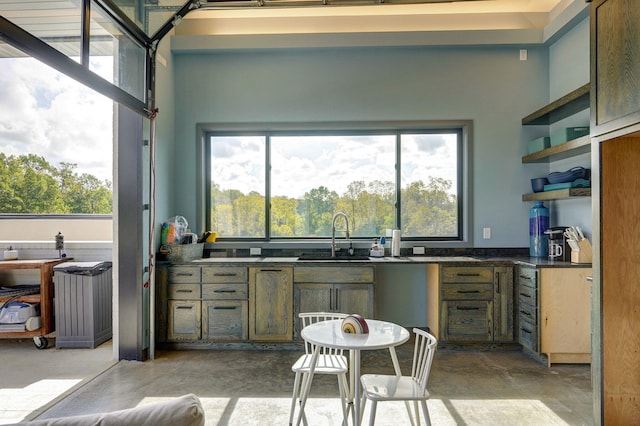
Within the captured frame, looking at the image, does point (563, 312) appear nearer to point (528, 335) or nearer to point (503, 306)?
point (528, 335)

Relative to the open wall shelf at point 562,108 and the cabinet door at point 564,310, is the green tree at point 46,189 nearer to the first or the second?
the cabinet door at point 564,310

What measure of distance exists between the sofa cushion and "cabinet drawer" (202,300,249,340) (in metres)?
2.82

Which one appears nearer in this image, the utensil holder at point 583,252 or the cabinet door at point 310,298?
the utensil holder at point 583,252

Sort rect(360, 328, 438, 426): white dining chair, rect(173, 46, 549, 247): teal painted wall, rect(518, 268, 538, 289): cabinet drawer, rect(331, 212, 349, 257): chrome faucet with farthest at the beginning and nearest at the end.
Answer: rect(173, 46, 549, 247): teal painted wall
rect(331, 212, 349, 257): chrome faucet
rect(518, 268, 538, 289): cabinet drawer
rect(360, 328, 438, 426): white dining chair

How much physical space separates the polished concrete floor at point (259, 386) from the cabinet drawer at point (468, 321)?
0.16 metres

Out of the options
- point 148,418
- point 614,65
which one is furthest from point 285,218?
point 148,418

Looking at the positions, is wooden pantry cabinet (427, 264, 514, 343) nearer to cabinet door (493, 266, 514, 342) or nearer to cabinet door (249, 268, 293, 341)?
cabinet door (493, 266, 514, 342)

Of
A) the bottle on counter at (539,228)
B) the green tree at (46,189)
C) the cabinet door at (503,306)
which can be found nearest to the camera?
the cabinet door at (503,306)

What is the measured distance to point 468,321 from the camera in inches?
144

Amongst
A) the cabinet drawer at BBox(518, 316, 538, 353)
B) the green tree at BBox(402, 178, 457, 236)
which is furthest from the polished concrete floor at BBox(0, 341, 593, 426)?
the green tree at BBox(402, 178, 457, 236)

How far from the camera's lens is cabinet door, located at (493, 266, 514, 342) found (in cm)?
364

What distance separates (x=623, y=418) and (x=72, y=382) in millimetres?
3789

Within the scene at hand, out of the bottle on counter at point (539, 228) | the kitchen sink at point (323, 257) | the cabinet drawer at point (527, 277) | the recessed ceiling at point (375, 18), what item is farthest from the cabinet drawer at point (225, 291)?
the bottle on counter at point (539, 228)

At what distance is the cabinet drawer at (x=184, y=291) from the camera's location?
12.1 ft
